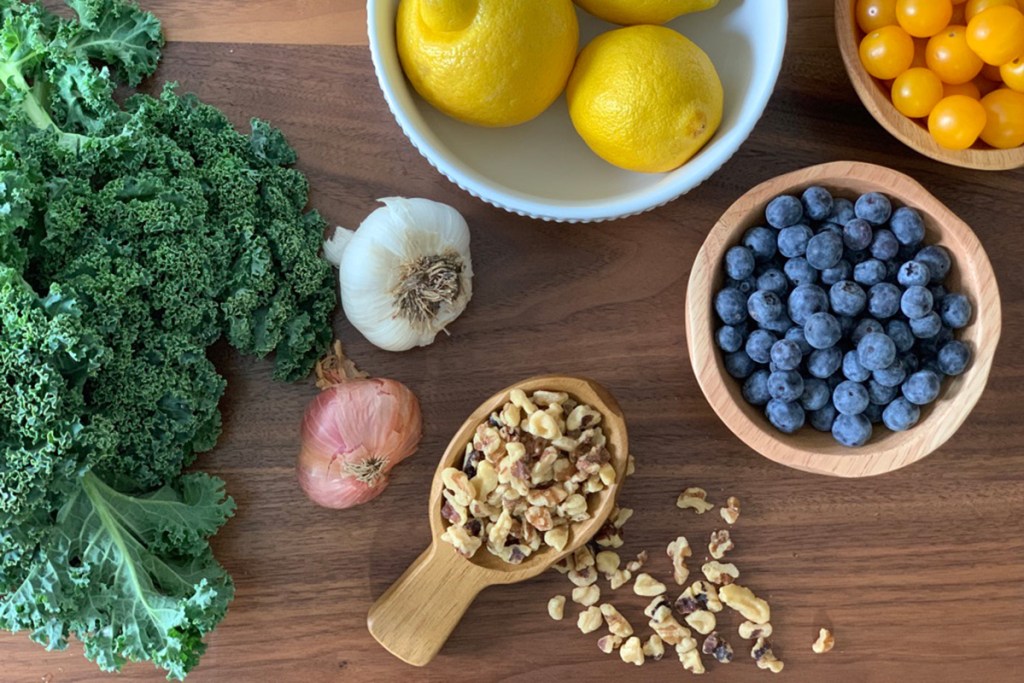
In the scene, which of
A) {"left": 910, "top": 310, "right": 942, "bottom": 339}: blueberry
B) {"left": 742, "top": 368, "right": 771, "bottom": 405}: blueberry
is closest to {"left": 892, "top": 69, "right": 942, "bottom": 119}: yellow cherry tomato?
{"left": 910, "top": 310, "right": 942, "bottom": 339}: blueberry

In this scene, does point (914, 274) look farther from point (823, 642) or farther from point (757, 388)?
point (823, 642)

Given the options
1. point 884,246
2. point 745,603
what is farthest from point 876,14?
point 745,603

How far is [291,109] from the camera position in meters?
1.10

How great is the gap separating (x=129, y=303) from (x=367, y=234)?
0.26 metres

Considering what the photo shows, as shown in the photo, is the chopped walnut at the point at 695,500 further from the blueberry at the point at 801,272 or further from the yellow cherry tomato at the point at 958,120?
the yellow cherry tomato at the point at 958,120

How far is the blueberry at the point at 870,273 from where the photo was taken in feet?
3.18

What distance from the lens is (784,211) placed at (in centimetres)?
97

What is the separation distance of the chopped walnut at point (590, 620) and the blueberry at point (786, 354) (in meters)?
0.36

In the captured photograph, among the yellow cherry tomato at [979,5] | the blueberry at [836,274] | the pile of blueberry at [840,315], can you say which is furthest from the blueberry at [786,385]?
the yellow cherry tomato at [979,5]

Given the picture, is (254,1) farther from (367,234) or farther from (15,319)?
(15,319)

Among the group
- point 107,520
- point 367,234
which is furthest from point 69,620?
point 367,234

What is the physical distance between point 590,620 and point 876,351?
438 millimetres

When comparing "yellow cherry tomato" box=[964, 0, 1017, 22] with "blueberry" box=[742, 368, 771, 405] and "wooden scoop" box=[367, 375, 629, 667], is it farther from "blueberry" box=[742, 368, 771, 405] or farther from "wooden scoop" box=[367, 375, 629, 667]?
"wooden scoop" box=[367, 375, 629, 667]

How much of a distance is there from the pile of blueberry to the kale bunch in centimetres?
47
